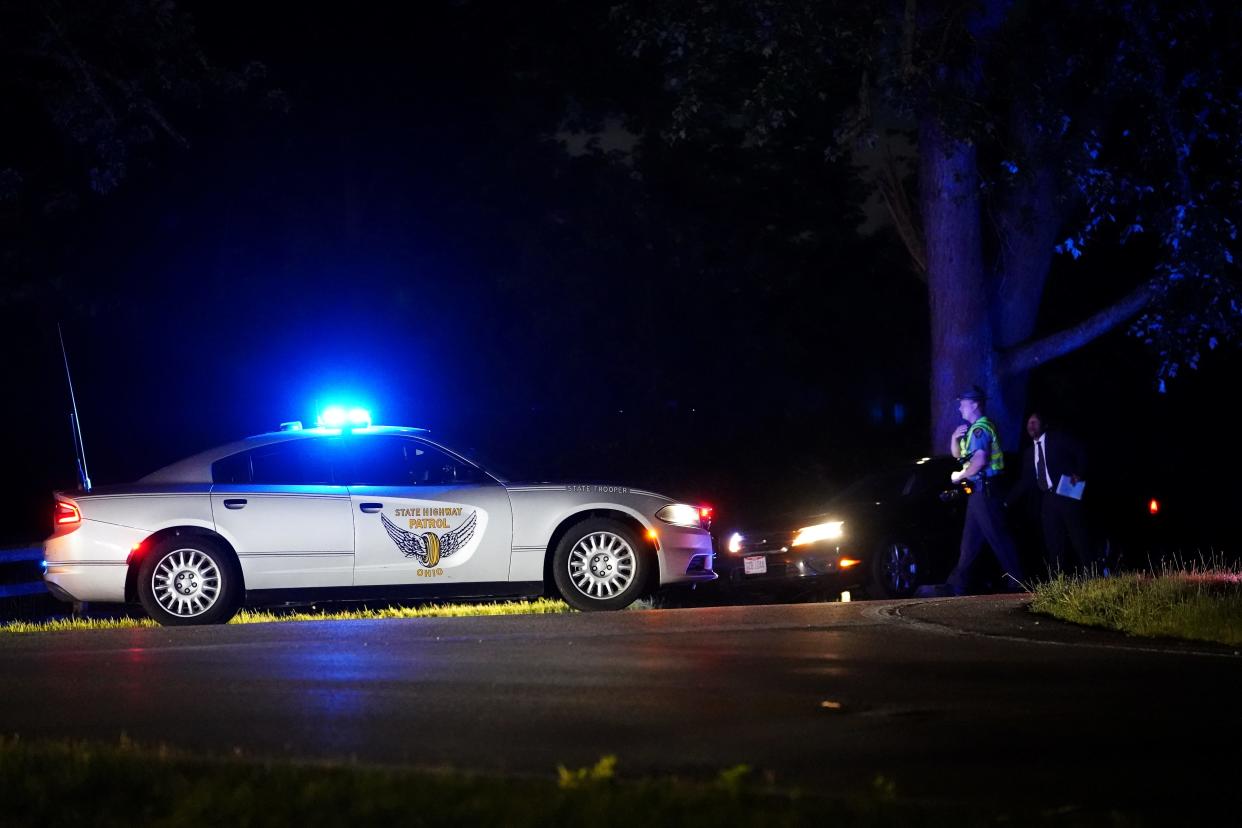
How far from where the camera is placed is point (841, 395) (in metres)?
35.9

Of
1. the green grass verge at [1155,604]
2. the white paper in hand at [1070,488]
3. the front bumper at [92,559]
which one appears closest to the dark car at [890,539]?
the white paper in hand at [1070,488]

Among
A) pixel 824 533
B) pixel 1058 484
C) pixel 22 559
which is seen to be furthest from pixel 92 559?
pixel 1058 484

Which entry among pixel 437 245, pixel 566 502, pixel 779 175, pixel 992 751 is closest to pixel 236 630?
pixel 566 502

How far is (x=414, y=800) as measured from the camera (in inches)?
237

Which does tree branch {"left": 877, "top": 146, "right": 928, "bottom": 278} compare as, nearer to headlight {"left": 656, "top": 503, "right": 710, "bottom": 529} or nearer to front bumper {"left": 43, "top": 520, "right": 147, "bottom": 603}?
headlight {"left": 656, "top": 503, "right": 710, "bottom": 529}

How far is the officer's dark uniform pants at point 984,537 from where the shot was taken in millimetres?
15281

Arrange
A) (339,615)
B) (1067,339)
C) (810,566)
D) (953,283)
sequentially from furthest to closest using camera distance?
(1067,339) < (953,283) < (810,566) < (339,615)

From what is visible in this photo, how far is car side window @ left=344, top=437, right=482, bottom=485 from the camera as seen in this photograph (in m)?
13.6

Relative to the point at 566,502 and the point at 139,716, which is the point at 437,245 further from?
the point at 139,716

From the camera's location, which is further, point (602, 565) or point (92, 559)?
point (602, 565)

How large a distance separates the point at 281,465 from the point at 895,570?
18.7 ft

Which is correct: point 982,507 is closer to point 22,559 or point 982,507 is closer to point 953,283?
point 953,283

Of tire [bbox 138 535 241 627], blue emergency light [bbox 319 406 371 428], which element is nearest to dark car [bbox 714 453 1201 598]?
blue emergency light [bbox 319 406 371 428]

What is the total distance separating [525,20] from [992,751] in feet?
72.0
